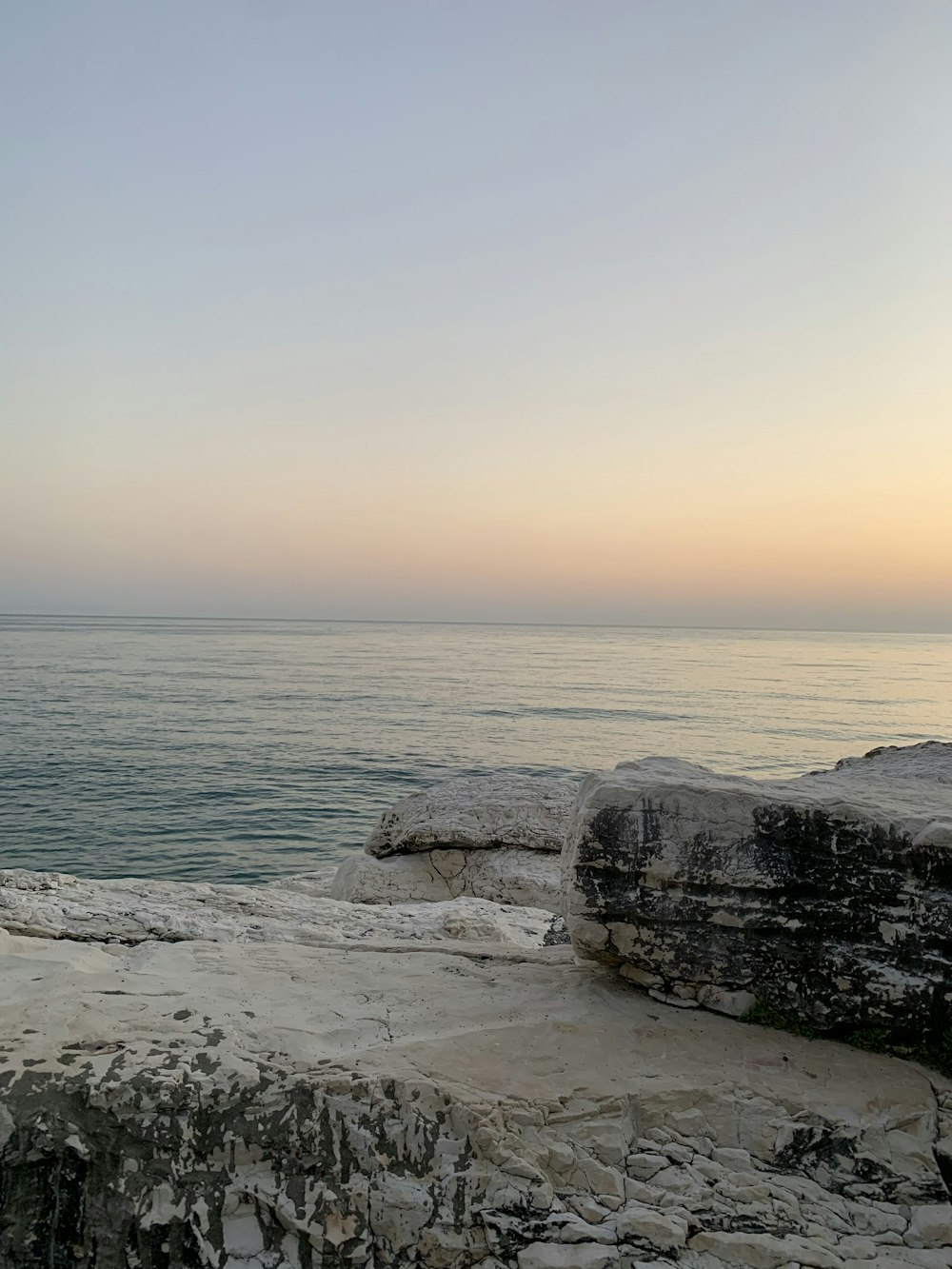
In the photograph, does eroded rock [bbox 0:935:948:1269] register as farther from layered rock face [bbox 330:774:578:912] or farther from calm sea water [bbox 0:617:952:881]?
calm sea water [bbox 0:617:952:881]

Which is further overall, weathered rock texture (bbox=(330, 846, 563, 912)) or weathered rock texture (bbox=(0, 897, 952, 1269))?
weathered rock texture (bbox=(330, 846, 563, 912))

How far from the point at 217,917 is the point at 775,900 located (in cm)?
506

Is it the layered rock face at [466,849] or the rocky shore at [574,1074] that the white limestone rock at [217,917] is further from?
the layered rock face at [466,849]

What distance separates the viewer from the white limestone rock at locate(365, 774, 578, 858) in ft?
38.1

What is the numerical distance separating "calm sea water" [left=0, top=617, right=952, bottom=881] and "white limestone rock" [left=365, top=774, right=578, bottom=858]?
459cm

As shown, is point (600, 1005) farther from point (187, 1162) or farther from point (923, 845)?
point (187, 1162)

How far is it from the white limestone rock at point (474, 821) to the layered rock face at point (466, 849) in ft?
0.05

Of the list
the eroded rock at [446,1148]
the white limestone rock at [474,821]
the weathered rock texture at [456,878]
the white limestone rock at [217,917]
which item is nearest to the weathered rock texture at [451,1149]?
the eroded rock at [446,1148]

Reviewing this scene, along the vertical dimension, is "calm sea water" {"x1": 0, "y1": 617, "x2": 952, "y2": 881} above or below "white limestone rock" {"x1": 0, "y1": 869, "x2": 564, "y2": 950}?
below

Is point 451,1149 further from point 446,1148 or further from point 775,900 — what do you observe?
point 775,900

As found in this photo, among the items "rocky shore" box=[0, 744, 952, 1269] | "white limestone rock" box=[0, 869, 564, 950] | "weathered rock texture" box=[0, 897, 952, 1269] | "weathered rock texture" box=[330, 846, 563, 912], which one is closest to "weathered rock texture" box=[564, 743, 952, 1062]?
"rocky shore" box=[0, 744, 952, 1269]

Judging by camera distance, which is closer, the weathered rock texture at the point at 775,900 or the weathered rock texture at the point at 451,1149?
the weathered rock texture at the point at 451,1149

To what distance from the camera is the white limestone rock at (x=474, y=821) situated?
1162 centimetres

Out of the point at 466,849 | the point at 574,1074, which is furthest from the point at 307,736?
the point at 574,1074
